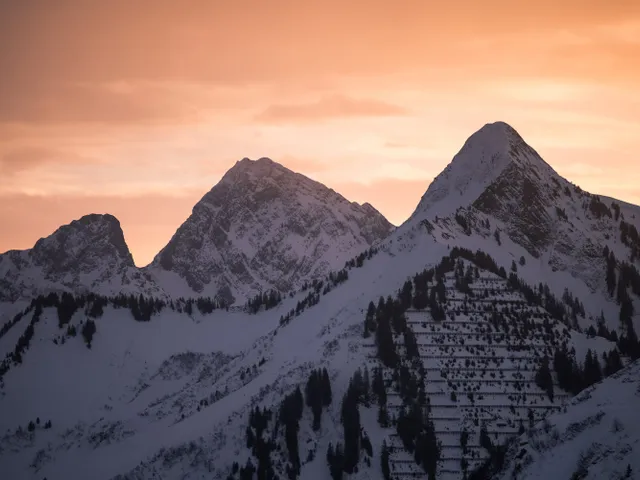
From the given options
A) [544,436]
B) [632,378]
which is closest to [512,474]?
[544,436]

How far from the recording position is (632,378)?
157875 mm

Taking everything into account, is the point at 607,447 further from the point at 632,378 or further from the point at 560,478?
the point at 632,378

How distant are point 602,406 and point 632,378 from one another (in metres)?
7.41

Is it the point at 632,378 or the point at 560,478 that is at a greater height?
the point at 632,378

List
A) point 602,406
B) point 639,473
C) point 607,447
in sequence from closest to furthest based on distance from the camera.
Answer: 1. point 639,473
2. point 607,447
3. point 602,406

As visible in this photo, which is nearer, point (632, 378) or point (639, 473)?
point (639, 473)

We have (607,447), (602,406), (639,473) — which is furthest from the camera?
(602,406)

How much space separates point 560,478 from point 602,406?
14.4 meters

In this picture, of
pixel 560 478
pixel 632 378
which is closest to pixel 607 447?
pixel 560 478

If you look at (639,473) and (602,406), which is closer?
(639,473)

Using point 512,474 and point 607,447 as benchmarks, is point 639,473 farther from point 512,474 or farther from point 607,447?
point 512,474

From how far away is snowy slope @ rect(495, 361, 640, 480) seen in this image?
140 metres

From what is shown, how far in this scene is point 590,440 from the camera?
5802 inches

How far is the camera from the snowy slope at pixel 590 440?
139500mm
